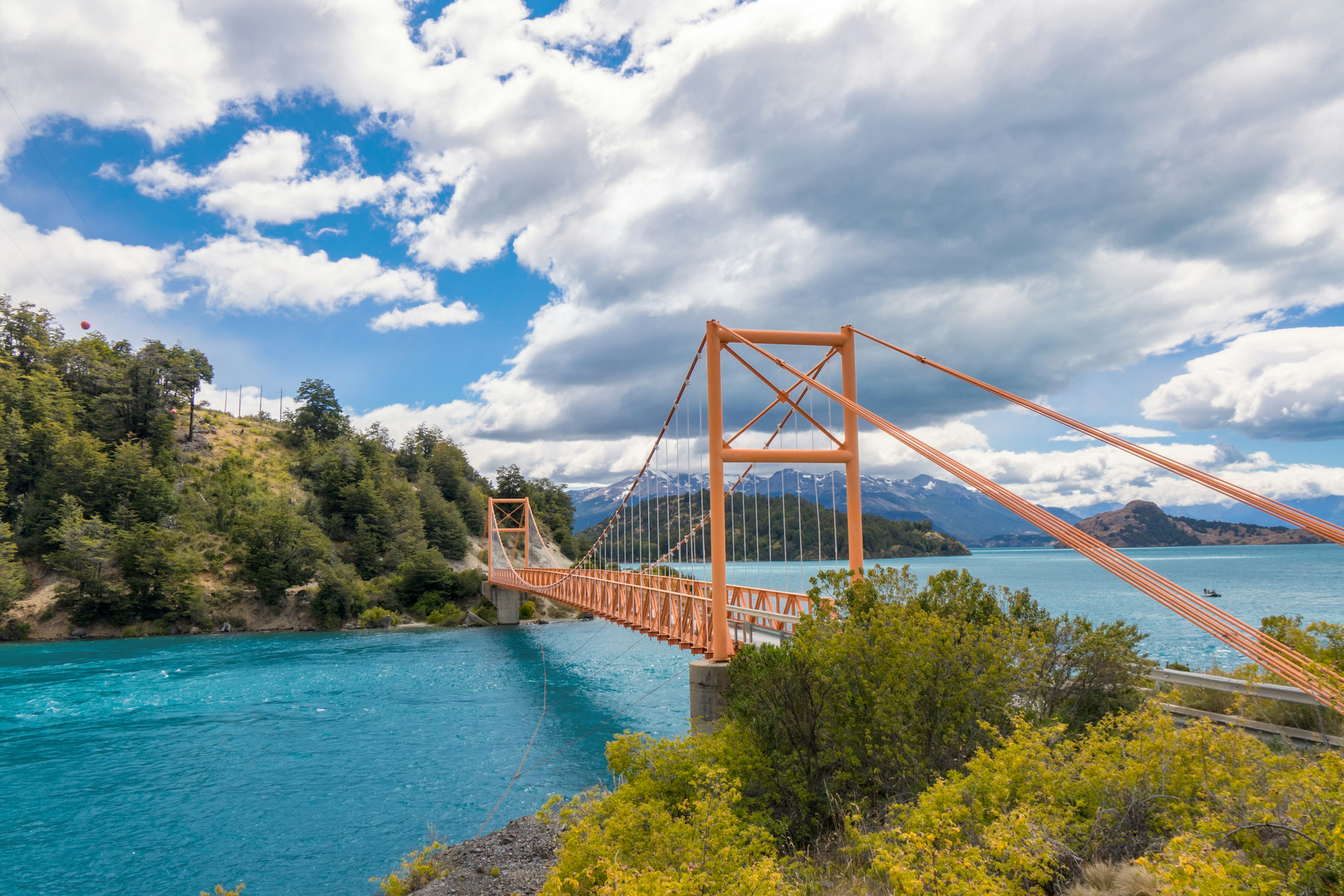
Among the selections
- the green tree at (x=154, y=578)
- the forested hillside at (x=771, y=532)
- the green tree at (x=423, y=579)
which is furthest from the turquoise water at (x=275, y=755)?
the green tree at (x=423, y=579)

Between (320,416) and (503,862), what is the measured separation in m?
73.2

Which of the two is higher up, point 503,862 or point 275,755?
point 503,862

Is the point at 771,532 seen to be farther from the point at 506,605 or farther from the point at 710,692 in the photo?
the point at 506,605

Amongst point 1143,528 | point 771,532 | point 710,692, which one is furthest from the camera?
point 1143,528

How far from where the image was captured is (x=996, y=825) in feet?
14.1

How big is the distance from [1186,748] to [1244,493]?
277 cm

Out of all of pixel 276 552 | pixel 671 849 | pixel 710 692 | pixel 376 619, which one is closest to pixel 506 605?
pixel 376 619

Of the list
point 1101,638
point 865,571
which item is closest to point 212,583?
point 865,571

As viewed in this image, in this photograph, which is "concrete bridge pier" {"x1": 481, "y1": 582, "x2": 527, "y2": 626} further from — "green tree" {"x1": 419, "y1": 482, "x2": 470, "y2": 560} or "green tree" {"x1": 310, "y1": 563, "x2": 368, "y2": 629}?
"green tree" {"x1": 419, "y1": 482, "x2": 470, "y2": 560}

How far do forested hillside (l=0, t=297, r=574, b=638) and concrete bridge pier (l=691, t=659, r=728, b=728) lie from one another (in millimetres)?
38879

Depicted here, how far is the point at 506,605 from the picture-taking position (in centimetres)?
4512

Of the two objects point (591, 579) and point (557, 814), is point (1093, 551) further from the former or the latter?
point (591, 579)

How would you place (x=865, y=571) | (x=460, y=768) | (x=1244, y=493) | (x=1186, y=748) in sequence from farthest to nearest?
1. (x=460, y=768)
2. (x=865, y=571)
3. (x=1244, y=493)
4. (x=1186, y=748)

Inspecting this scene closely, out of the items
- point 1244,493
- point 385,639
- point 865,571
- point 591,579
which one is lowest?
point 385,639
